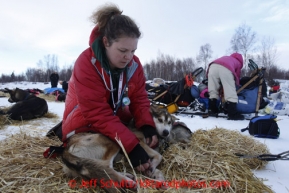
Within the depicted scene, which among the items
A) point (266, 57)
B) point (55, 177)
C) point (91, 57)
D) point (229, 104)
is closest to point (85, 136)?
point (55, 177)

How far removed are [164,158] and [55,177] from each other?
3.34 feet

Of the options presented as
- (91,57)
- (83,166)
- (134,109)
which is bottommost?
(83,166)

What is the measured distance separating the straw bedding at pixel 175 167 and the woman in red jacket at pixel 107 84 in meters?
0.32

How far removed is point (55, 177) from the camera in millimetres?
1664

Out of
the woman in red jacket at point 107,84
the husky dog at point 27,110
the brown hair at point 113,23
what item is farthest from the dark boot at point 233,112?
the husky dog at point 27,110

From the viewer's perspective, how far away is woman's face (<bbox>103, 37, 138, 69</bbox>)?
1901 mm

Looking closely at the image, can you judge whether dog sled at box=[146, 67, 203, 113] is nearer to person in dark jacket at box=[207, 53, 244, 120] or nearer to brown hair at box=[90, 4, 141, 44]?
person in dark jacket at box=[207, 53, 244, 120]

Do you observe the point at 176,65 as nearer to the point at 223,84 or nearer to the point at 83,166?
the point at 223,84

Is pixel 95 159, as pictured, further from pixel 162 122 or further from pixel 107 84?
pixel 162 122

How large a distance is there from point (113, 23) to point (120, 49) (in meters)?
0.27

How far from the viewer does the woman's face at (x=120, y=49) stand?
1.90m

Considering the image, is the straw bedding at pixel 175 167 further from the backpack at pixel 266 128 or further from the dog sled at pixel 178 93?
the dog sled at pixel 178 93

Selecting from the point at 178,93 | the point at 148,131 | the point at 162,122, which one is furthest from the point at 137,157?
the point at 178,93

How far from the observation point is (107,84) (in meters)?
2.13
